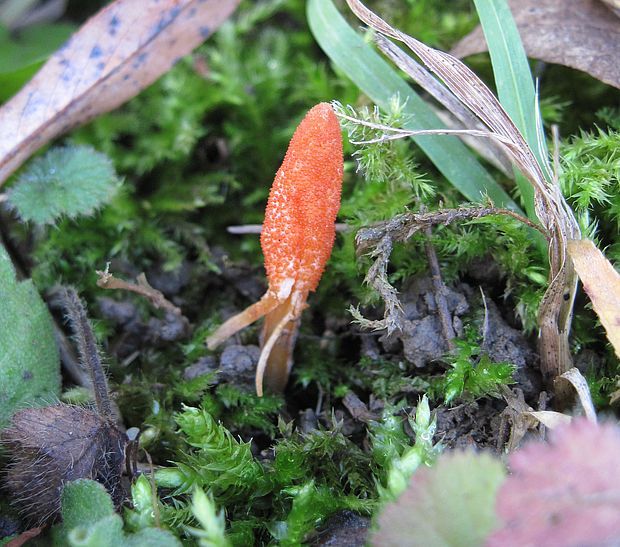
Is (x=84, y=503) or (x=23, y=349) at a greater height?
(x=23, y=349)

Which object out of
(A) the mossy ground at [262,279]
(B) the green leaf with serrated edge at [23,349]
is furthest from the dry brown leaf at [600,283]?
(B) the green leaf with serrated edge at [23,349]

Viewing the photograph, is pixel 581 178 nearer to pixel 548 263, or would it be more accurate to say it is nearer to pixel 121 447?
pixel 548 263

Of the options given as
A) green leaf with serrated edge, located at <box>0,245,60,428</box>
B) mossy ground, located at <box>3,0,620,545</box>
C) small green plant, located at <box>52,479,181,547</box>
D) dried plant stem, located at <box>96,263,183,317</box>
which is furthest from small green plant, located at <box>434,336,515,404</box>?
green leaf with serrated edge, located at <box>0,245,60,428</box>

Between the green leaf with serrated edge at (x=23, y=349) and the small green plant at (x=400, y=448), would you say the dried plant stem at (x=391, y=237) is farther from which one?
the green leaf with serrated edge at (x=23, y=349)

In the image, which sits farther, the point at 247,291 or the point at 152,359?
the point at 247,291

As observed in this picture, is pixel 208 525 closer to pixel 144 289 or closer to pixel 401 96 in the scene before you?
pixel 144 289

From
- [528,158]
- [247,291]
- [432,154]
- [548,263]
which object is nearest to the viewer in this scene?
[528,158]

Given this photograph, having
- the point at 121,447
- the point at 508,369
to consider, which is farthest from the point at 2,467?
the point at 508,369

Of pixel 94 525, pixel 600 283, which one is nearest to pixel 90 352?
pixel 94 525
